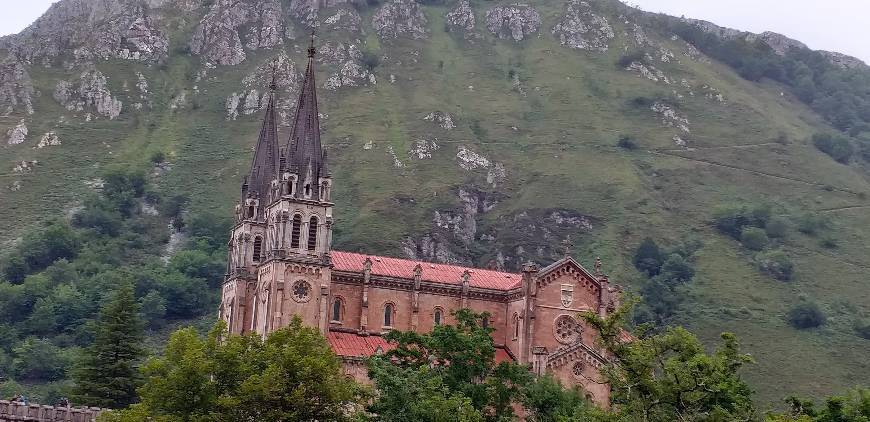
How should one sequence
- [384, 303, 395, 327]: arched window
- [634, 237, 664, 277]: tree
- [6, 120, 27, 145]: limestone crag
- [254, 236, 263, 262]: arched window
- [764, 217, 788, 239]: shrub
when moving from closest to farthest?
[384, 303, 395, 327]: arched window → [254, 236, 263, 262]: arched window → [634, 237, 664, 277]: tree → [764, 217, 788, 239]: shrub → [6, 120, 27, 145]: limestone crag

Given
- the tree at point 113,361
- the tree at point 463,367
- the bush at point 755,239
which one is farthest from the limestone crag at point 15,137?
the tree at point 463,367

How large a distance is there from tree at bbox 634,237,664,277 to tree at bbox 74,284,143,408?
100024 mm

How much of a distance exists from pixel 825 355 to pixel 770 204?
49.1m

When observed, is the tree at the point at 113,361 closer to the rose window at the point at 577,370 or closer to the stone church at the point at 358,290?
the stone church at the point at 358,290

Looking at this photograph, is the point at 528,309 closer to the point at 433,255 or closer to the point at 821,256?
the point at 433,255

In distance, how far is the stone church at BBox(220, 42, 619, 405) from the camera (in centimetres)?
8500

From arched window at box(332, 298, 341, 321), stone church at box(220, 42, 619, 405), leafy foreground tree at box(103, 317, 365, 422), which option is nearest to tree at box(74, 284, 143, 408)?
stone church at box(220, 42, 619, 405)

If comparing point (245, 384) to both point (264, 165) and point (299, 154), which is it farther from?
point (264, 165)

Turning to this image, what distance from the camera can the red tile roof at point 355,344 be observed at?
84.4m

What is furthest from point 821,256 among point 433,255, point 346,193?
point 346,193

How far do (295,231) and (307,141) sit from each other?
7.09 metres

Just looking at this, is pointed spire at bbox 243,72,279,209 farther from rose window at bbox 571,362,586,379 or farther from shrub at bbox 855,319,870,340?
shrub at bbox 855,319,870,340

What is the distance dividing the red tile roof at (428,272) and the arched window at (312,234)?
10.5ft

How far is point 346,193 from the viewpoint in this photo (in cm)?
18575
